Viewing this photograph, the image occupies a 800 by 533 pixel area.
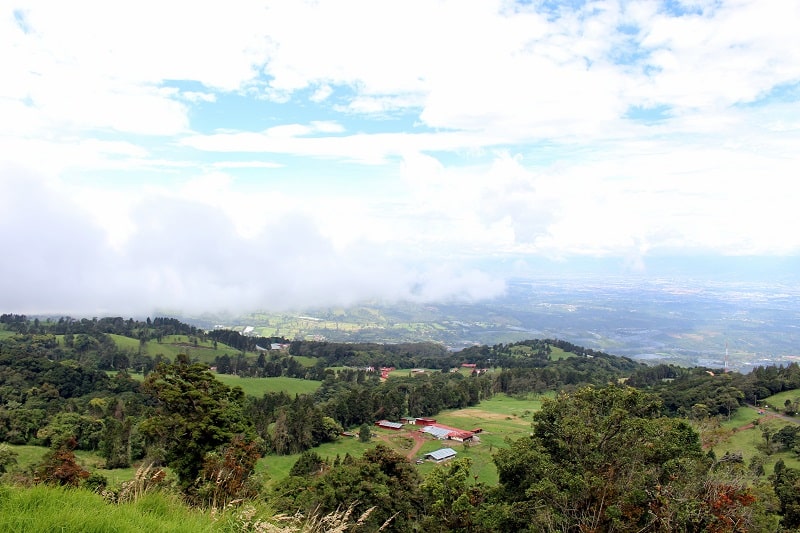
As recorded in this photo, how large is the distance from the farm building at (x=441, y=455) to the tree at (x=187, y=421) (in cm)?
2868

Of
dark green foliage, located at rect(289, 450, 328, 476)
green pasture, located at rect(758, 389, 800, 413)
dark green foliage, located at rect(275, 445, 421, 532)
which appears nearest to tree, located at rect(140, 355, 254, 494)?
dark green foliage, located at rect(275, 445, 421, 532)

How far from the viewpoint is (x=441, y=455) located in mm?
46750

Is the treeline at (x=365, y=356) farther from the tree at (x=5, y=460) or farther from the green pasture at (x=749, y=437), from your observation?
the tree at (x=5, y=460)

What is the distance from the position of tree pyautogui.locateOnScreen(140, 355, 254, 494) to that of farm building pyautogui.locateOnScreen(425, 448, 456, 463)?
2868cm

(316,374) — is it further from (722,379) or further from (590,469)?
(590,469)

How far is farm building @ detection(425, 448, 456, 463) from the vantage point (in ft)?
151

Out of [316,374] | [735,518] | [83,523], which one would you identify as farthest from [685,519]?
[316,374]

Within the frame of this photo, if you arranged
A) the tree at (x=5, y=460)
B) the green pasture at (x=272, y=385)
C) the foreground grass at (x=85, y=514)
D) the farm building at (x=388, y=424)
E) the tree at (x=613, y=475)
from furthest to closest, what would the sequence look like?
the green pasture at (x=272, y=385) < the farm building at (x=388, y=424) < the tree at (x=5, y=460) < the tree at (x=613, y=475) < the foreground grass at (x=85, y=514)

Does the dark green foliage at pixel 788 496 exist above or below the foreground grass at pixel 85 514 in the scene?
below

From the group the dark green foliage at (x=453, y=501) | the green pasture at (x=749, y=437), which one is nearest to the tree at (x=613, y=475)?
the dark green foliage at (x=453, y=501)

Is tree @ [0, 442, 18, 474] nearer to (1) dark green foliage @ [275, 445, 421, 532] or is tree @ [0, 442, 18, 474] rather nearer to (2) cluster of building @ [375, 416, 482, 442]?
(1) dark green foliage @ [275, 445, 421, 532]

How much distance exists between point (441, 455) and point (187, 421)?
3205cm

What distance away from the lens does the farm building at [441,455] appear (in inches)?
1814

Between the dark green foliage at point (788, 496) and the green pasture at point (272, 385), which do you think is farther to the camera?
the green pasture at point (272, 385)
